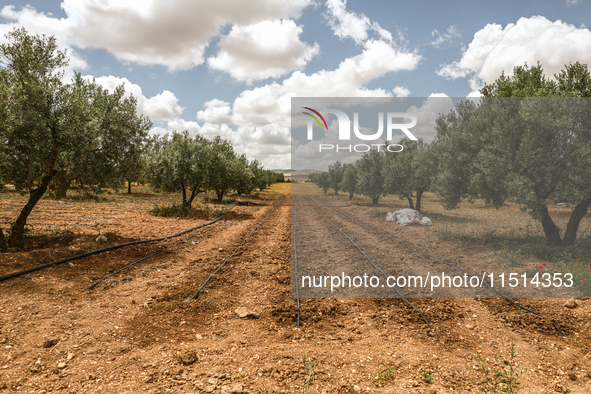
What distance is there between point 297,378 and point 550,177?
1343cm

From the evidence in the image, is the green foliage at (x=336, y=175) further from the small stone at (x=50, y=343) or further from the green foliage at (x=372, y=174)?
the small stone at (x=50, y=343)

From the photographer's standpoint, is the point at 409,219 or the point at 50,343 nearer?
the point at 50,343

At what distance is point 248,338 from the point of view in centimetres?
635

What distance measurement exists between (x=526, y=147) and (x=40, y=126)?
20.1m

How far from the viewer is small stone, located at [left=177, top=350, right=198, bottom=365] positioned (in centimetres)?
539

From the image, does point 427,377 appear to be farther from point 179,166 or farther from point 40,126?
point 179,166

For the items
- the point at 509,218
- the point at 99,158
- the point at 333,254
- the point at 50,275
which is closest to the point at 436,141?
the point at 509,218

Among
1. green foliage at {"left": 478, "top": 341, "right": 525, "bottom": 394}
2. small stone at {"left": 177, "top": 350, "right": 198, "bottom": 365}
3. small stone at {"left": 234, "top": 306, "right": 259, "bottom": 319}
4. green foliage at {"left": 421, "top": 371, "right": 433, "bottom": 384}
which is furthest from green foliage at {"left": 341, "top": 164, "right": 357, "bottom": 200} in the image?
small stone at {"left": 177, "top": 350, "right": 198, "bottom": 365}

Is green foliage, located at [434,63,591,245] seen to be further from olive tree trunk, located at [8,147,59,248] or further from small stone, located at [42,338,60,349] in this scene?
olive tree trunk, located at [8,147,59,248]

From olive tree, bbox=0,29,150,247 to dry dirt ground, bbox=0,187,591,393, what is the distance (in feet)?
11.8

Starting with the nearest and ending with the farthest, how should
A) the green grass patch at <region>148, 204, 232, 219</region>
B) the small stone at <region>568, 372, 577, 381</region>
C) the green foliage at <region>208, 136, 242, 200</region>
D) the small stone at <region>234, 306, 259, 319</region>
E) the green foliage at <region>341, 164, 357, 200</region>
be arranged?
the small stone at <region>568, 372, 577, 381</region> < the small stone at <region>234, 306, 259, 319</region> < the green grass patch at <region>148, 204, 232, 219</region> < the green foliage at <region>208, 136, 242, 200</region> < the green foliage at <region>341, 164, 357, 200</region>

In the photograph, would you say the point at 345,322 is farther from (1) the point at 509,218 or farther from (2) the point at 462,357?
(1) the point at 509,218

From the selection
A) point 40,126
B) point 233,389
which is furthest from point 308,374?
point 40,126

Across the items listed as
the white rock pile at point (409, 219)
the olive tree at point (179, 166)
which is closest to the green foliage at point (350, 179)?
the white rock pile at point (409, 219)
